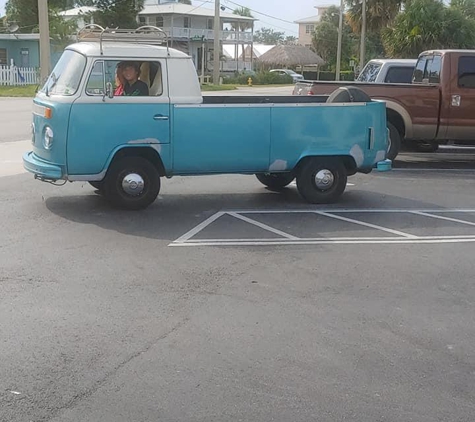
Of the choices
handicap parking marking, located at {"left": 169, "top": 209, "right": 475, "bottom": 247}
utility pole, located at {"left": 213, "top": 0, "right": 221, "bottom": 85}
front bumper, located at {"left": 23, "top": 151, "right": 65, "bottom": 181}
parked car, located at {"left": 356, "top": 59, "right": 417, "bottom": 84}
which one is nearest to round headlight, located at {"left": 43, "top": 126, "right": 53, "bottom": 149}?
front bumper, located at {"left": 23, "top": 151, "right": 65, "bottom": 181}

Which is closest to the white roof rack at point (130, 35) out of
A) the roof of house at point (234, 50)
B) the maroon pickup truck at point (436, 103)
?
the maroon pickup truck at point (436, 103)

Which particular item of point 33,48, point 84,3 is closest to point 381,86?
point 33,48

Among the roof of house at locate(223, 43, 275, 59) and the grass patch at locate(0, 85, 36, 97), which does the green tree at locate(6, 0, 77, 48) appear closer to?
the grass patch at locate(0, 85, 36, 97)

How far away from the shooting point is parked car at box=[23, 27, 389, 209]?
9352 millimetres

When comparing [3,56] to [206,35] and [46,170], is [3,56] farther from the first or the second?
[46,170]

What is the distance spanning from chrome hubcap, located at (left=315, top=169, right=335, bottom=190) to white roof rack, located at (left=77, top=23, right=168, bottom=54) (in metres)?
2.80

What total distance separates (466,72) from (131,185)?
25.8 feet

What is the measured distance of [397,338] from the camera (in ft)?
18.7

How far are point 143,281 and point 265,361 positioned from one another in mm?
2090

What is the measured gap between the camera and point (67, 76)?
966cm

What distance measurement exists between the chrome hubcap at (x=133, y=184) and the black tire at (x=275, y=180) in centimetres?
249

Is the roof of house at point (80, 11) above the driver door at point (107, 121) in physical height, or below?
above

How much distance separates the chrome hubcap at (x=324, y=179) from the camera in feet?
34.7

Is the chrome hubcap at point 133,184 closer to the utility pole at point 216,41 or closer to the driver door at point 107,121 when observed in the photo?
the driver door at point 107,121
